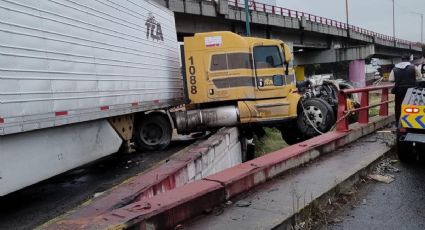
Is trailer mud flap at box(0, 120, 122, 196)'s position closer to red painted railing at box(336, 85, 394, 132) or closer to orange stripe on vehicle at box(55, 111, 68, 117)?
orange stripe on vehicle at box(55, 111, 68, 117)

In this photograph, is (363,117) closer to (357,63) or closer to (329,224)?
(329,224)

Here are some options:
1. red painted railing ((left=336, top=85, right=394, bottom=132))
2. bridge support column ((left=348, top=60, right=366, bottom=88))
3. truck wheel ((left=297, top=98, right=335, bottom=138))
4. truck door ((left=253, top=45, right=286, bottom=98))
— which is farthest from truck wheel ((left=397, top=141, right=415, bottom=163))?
bridge support column ((left=348, top=60, right=366, bottom=88))

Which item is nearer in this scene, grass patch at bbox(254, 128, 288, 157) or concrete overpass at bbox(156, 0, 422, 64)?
grass patch at bbox(254, 128, 288, 157)

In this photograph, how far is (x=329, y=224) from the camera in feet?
14.7

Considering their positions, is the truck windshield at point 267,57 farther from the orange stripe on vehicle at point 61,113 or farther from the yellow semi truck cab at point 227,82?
the orange stripe on vehicle at point 61,113

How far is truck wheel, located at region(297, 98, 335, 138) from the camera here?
1251 cm

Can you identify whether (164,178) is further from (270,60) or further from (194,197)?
(270,60)

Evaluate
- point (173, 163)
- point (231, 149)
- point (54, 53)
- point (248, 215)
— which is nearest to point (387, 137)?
point (231, 149)

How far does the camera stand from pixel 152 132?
1121cm

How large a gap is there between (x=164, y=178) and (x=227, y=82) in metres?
5.91

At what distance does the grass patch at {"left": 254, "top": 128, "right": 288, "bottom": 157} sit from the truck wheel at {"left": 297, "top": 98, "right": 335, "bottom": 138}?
3.78ft

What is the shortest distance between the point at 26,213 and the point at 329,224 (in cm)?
412

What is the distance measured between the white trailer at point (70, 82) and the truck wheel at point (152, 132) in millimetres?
50

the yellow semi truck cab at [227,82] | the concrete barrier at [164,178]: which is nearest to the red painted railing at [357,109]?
the yellow semi truck cab at [227,82]
